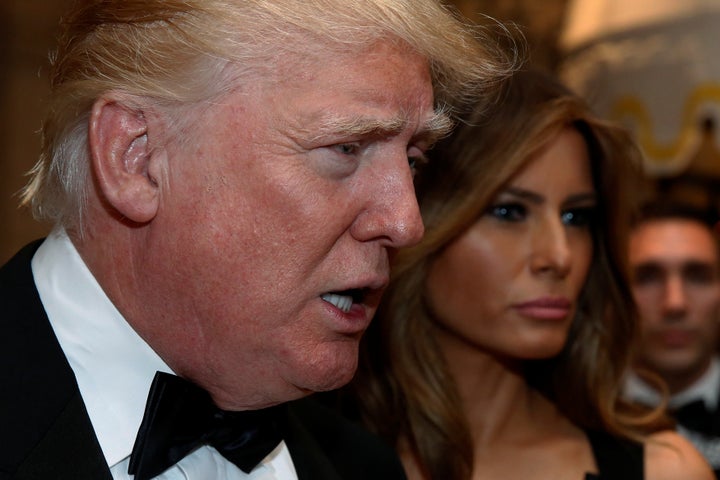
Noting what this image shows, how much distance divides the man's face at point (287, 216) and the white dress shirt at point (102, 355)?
0.26 ft

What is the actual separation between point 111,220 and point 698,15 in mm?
2351

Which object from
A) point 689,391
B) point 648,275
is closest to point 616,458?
point 689,391

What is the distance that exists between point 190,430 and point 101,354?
20cm

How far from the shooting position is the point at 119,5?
5.83ft

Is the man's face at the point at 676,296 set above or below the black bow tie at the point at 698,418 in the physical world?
above

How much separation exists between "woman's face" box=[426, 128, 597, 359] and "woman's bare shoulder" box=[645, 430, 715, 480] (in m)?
0.40

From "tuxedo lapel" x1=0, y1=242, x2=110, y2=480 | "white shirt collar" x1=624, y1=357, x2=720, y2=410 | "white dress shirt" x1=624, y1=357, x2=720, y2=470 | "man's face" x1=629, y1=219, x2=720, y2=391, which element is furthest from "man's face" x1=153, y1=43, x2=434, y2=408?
"man's face" x1=629, y1=219, x2=720, y2=391

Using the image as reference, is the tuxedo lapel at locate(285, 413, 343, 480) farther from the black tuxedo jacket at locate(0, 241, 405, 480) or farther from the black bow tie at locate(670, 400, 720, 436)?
the black bow tie at locate(670, 400, 720, 436)

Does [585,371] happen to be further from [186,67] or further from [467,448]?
[186,67]

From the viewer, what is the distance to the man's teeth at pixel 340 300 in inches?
70.8

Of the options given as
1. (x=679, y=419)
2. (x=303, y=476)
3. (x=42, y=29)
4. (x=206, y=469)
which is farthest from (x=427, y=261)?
(x=42, y=29)

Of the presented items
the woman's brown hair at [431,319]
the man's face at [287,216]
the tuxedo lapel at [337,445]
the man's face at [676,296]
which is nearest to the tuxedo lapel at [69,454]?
the man's face at [287,216]

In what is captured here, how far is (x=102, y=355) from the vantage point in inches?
68.6

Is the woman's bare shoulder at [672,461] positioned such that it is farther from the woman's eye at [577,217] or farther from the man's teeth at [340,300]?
the man's teeth at [340,300]
